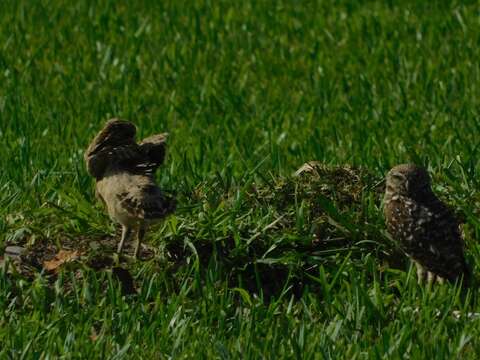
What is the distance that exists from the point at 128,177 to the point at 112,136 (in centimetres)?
44

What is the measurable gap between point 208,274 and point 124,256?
52 cm

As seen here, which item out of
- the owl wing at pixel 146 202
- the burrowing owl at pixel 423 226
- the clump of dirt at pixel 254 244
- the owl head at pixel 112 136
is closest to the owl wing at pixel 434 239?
the burrowing owl at pixel 423 226

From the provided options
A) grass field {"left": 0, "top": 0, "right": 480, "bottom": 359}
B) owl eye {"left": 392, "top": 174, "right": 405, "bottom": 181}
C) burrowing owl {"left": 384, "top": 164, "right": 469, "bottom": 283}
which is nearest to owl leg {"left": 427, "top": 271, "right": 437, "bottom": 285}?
burrowing owl {"left": 384, "top": 164, "right": 469, "bottom": 283}

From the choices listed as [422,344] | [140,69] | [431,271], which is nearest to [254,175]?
[431,271]

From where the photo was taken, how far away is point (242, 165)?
32.8 feet

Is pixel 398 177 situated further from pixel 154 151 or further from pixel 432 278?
pixel 154 151

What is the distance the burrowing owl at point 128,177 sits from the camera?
25.4 ft

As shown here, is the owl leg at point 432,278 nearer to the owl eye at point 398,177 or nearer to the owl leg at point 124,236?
the owl eye at point 398,177

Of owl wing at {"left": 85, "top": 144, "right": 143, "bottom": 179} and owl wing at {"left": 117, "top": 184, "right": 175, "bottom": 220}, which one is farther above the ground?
owl wing at {"left": 117, "top": 184, "right": 175, "bottom": 220}

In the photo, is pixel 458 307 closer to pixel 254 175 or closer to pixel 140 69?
pixel 254 175

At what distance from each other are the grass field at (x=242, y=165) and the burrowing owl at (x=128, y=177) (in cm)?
28

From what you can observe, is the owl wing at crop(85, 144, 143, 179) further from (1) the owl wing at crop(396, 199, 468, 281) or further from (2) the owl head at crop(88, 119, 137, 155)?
(1) the owl wing at crop(396, 199, 468, 281)

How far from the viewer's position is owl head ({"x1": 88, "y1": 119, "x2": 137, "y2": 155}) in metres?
8.53

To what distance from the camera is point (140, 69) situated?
1303 cm
